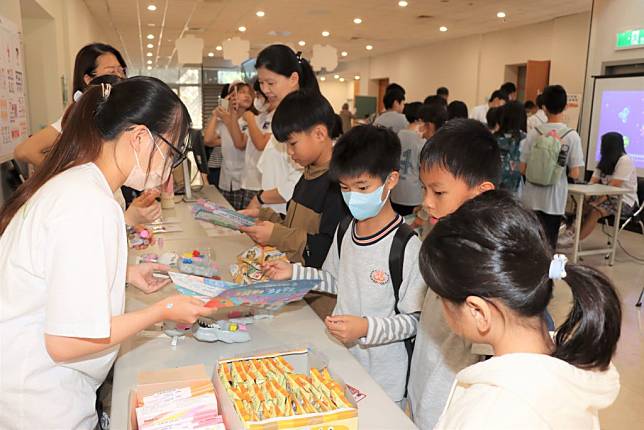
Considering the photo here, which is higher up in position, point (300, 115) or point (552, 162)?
point (300, 115)

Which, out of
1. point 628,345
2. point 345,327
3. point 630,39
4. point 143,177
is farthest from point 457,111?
point 143,177

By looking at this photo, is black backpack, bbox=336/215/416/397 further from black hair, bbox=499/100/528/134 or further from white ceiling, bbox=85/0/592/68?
white ceiling, bbox=85/0/592/68

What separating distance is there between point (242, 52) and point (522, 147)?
12.2 feet

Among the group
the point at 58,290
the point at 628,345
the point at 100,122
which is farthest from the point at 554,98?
the point at 58,290

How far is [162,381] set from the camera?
1.20 metres

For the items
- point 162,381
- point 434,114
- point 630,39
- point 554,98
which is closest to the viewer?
point 162,381

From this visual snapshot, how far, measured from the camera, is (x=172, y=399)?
1.09 m

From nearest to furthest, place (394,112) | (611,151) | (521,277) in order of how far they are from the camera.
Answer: (521,277) < (611,151) < (394,112)

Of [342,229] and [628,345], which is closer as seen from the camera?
[342,229]

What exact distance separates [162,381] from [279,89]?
68.9 inches

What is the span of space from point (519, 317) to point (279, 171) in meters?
1.96

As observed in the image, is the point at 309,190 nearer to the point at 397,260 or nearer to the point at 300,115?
the point at 300,115

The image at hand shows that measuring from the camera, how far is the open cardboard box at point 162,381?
3.56ft

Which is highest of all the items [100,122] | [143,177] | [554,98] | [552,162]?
[554,98]
